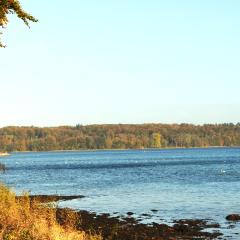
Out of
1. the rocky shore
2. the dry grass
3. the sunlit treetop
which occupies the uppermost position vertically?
the sunlit treetop

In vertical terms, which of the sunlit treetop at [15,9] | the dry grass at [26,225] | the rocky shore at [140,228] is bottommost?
the rocky shore at [140,228]

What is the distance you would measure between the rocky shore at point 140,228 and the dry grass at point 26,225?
3117mm

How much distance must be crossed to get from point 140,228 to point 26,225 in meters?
13.2

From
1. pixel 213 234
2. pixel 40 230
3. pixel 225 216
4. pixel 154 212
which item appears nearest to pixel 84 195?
pixel 154 212

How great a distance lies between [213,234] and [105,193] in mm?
32630

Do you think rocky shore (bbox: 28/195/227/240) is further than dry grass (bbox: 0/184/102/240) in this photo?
Yes

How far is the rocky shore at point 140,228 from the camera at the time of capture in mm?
35750

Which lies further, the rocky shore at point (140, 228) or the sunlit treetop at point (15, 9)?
the rocky shore at point (140, 228)

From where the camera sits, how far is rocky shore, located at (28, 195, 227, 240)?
1407 inches

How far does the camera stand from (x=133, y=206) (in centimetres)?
5344

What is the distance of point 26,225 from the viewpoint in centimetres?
2684

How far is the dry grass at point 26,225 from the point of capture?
23772 millimetres

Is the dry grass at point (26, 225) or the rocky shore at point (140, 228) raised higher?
the dry grass at point (26, 225)

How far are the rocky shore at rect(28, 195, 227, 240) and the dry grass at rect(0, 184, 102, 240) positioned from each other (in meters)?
3.12
